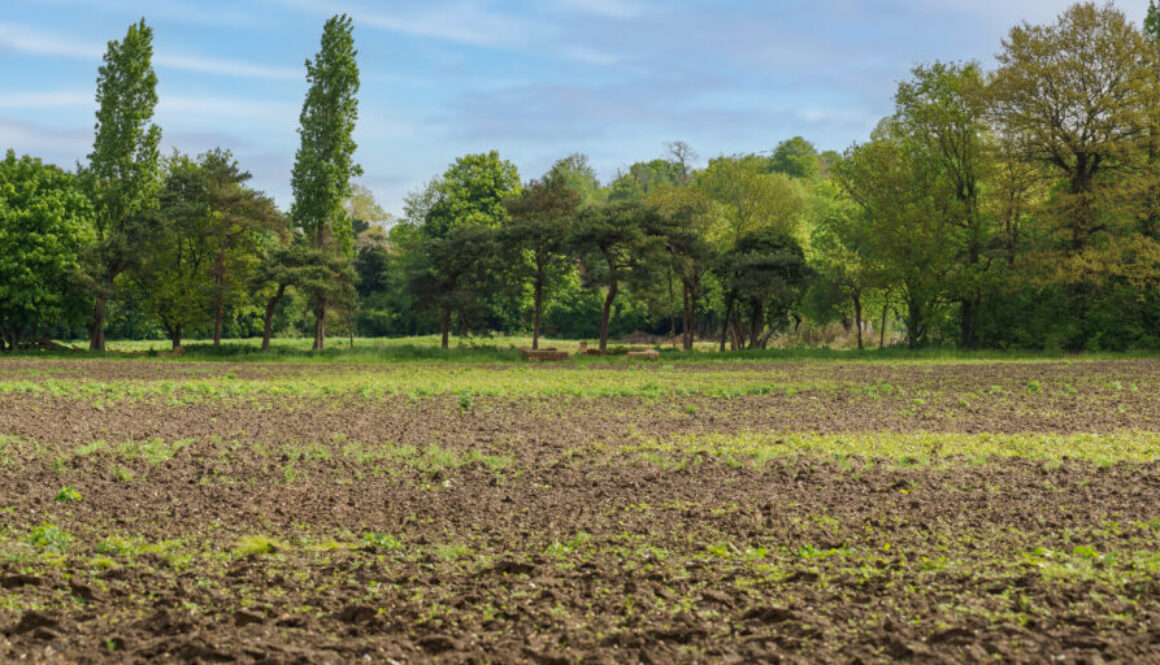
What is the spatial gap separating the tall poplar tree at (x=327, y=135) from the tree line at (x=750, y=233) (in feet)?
0.38

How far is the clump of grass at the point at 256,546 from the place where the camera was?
9.03m

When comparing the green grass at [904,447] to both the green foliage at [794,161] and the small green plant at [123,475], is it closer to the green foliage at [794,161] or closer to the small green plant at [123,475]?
the small green plant at [123,475]

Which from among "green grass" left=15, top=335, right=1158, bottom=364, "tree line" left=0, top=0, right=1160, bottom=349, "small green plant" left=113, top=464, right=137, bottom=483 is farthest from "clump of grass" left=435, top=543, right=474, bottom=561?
"tree line" left=0, top=0, right=1160, bottom=349

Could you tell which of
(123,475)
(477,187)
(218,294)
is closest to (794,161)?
(477,187)

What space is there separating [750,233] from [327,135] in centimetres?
2418

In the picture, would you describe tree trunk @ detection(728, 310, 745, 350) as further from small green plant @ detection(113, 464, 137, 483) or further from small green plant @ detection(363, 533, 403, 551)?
small green plant @ detection(363, 533, 403, 551)

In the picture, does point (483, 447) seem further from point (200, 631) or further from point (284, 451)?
point (200, 631)

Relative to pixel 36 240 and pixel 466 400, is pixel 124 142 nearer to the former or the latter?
pixel 36 240

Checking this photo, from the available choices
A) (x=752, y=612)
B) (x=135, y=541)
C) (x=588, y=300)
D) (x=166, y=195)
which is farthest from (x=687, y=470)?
(x=588, y=300)

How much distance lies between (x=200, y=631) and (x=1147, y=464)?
12306 mm

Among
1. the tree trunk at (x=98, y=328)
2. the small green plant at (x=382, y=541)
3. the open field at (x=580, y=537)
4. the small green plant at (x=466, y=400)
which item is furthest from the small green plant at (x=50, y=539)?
the tree trunk at (x=98, y=328)

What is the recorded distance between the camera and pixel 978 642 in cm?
648

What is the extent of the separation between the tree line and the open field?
2880 centimetres

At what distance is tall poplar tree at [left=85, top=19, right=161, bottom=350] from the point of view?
166 feet
